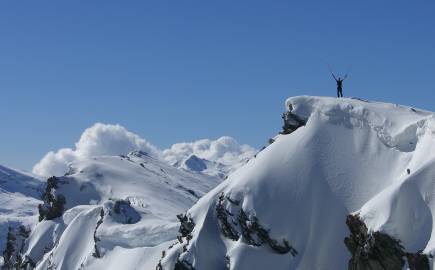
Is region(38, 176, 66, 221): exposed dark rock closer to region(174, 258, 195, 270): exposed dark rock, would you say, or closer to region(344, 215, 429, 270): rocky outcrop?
region(174, 258, 195, 270): exposed dark rock

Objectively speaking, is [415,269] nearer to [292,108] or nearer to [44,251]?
[292,108]

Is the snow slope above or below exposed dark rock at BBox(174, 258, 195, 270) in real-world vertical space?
below

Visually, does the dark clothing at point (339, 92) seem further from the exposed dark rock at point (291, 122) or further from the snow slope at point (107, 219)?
the snow slope at point (107, 219)

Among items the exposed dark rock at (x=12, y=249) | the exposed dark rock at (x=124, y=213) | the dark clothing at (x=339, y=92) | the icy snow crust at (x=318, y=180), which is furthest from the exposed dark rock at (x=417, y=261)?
the exposed dark rock at (x=12, y=249)

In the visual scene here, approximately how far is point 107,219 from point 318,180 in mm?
51078

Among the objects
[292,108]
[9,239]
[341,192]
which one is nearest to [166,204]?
[9,239]

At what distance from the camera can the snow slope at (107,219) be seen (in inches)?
4252

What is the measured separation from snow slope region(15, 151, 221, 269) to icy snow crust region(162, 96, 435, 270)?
21260mm

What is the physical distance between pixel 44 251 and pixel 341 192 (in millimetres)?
85198

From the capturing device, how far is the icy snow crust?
73188mm

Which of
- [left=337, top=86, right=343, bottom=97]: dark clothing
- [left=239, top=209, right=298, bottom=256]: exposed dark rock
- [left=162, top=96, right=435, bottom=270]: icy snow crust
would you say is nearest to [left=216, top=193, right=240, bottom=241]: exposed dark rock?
[left=162, top=96, right=435, bottom=270]: icy snow crust

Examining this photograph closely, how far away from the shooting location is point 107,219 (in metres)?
117

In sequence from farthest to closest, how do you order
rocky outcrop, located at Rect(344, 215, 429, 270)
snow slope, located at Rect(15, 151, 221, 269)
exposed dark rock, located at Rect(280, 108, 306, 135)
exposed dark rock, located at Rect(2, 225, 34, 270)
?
exposed dark rock, located at Rect(2, 225, 34, 270)
snow slope, located at Rect(15, 151, 221, 269)
exposed dark rock, located at Rect(280, 108, 306, 135)
rocky outcrop, located at Rect(344, 215, 429, 270)

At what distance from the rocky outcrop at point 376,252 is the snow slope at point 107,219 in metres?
39.7
